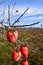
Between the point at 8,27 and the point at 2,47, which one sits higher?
the point at 8,27

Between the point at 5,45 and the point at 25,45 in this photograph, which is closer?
the point at 25,45

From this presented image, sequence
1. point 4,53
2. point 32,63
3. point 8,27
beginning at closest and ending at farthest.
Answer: point 8,27, point 4,53, point 32,63

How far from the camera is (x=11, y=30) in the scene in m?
1.88

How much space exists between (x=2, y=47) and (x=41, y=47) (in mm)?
3864

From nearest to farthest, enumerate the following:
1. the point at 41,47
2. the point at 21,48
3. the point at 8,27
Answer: the point at 8,27
the point at 21,48
the point at 41,47

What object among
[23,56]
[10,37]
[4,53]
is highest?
[10,37]

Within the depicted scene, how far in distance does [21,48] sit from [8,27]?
9.5 inches

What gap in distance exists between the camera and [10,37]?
1907 millimetres

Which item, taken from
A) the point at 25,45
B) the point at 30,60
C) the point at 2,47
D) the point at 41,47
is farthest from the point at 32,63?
the point at 25,45

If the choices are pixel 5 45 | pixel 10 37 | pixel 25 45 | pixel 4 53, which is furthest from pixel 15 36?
pixel 5 45

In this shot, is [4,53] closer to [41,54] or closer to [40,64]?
[40,64]

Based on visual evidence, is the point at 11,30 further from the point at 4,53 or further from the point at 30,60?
the point at 30,60

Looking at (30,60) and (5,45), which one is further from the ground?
(5,45)

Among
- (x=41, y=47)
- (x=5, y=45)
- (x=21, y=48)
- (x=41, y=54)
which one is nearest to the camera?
(x=21, y=48)
